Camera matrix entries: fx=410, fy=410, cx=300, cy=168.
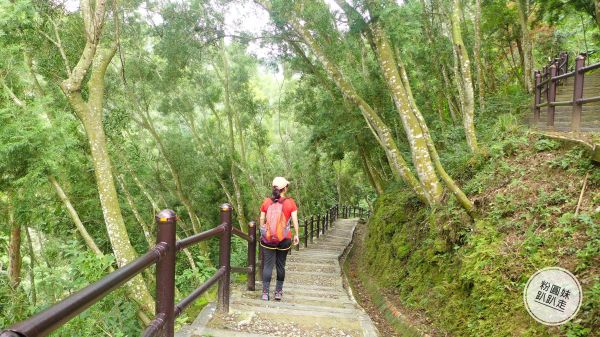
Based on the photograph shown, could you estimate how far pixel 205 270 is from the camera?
6.36 meters

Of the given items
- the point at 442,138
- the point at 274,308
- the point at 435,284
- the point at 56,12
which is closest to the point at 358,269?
the point at 442,138

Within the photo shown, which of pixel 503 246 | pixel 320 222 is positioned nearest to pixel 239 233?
pixel 503 246

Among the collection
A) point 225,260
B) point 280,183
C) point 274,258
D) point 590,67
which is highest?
point 590,67

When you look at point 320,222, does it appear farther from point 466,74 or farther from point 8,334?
point 8,334

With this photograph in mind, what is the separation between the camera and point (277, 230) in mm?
5500

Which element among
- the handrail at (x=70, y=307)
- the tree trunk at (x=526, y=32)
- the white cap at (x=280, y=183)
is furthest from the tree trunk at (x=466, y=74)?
the handrail at (x=70, y=307)

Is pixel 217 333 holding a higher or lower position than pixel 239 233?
lower

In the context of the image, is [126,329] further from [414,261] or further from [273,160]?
[273,160]

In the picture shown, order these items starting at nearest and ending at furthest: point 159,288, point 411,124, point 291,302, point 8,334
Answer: point 8,334 → point 159,288 → point 291,302 → point 411,124

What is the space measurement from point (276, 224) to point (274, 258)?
0.52 metres

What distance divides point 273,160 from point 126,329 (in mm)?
24734

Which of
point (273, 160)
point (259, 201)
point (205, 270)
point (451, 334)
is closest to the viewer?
point (451, 334)

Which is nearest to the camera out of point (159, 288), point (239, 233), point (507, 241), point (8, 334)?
point (8, 334)

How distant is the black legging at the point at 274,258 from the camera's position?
5.61 meters
